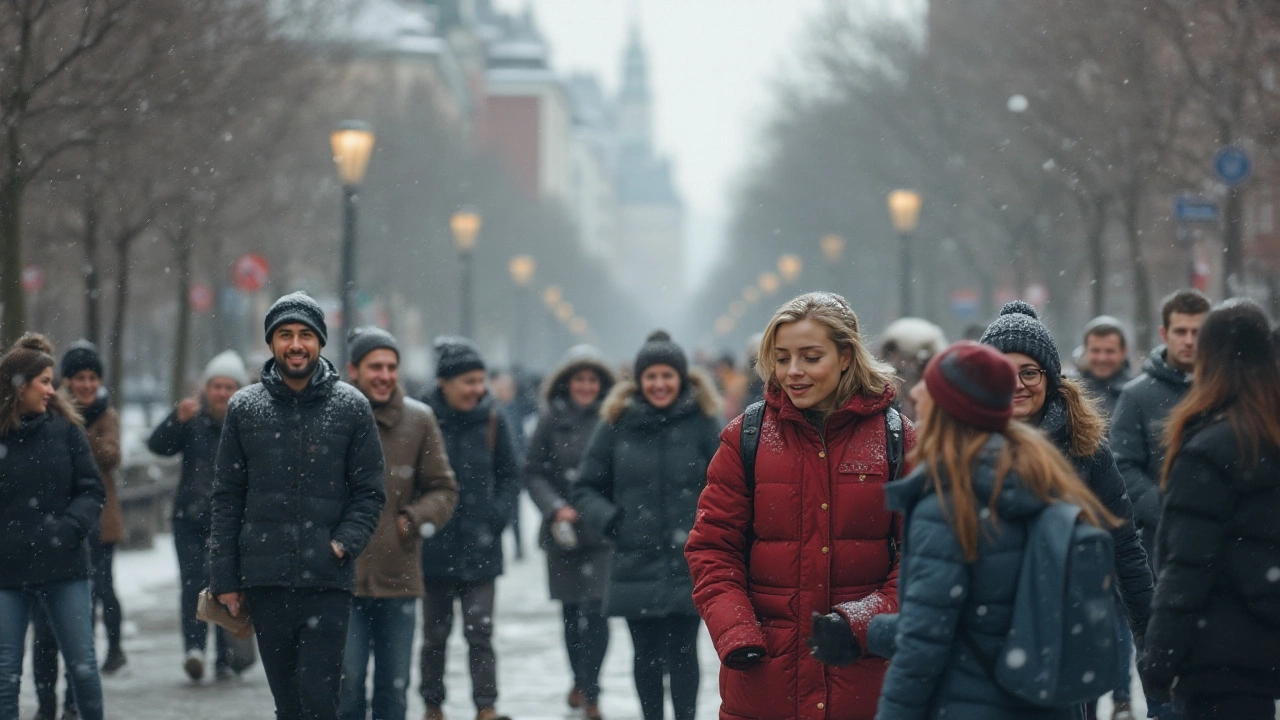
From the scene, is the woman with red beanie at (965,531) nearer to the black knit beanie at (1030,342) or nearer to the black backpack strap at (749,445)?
the black backpack strap at (749,445)

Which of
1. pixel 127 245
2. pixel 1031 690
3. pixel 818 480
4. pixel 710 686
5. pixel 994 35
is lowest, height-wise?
pixel 710 686

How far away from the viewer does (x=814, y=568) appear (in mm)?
5008

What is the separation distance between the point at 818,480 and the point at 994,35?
2836 cm

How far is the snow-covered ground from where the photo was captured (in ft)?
31.6

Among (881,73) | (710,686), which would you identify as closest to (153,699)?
(710,686)

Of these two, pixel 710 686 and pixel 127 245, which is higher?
pixel 127 245

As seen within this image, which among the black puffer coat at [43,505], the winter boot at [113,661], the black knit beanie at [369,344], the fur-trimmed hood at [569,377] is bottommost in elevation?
the winter boot at [113,661]

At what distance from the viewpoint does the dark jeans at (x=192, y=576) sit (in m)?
10.4

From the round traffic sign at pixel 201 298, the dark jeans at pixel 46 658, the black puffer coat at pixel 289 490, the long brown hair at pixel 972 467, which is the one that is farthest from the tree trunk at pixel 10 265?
the round traffic sign at pixel 201 298

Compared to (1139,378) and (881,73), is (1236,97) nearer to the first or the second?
(1139,378)

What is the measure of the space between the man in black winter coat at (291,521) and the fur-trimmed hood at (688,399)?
1.99 meters

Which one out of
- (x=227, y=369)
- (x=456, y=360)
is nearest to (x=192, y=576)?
(x=227, y=369)

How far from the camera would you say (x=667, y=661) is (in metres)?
8.00

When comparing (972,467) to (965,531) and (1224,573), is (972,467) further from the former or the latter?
(1224,573)
